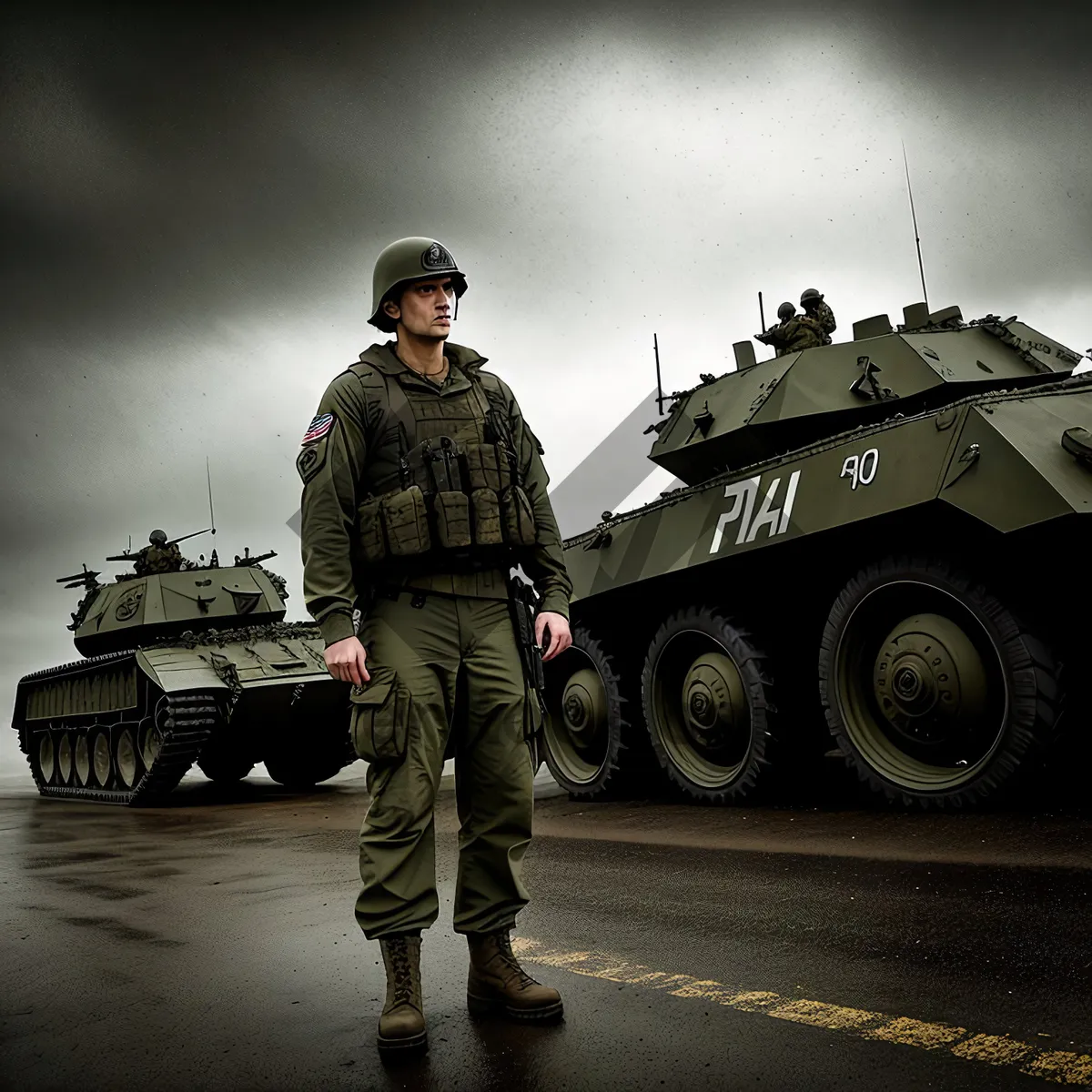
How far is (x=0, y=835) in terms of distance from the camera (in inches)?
427

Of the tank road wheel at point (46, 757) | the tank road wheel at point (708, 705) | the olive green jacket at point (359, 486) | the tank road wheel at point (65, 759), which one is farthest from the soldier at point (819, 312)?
the tank road wheel at point (46, 757)

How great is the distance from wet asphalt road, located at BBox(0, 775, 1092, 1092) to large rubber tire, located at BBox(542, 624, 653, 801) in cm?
270

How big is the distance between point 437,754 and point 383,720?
0.21m

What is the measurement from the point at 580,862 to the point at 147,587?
12.3 meters

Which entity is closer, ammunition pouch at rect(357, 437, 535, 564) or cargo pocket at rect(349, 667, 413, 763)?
cargo pocket at rect(349, 667, 413, 763)

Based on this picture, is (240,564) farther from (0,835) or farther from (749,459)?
(749,459)

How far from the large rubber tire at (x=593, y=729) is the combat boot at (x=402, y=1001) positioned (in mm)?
6626

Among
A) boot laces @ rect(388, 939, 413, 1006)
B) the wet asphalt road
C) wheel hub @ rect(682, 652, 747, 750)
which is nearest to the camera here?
the wet asphalt road

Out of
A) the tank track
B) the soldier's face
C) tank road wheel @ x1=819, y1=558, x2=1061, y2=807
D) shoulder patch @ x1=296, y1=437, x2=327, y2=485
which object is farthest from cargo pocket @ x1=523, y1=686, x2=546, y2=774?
the tank track

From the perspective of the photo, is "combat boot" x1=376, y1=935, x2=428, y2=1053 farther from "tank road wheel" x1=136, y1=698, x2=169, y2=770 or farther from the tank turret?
"tank road wheel" x1=136, y1=698, x2=169, y2=770

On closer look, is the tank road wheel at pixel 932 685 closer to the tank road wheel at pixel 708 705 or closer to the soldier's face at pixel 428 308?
the tank road wheel at pixel 708 705

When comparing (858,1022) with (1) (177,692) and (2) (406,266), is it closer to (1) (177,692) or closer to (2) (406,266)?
(2) (406,266)

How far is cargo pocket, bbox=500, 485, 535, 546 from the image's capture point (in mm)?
3760

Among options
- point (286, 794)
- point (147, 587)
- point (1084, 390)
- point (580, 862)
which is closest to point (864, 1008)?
point (580, 862)
